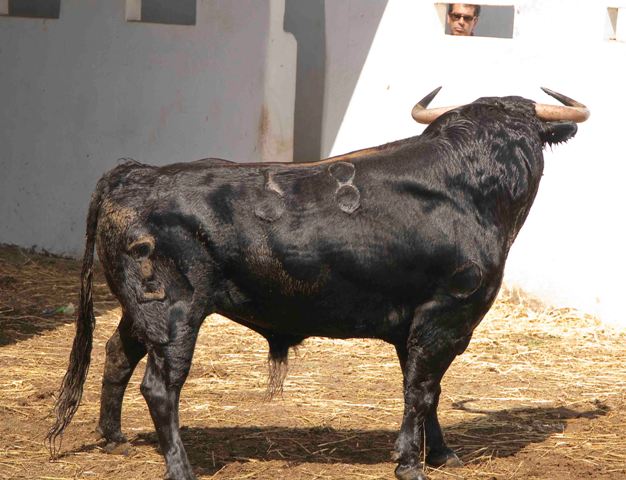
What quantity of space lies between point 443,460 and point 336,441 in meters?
0.63

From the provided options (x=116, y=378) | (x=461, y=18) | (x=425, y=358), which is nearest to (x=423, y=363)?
(x=425, y=358)

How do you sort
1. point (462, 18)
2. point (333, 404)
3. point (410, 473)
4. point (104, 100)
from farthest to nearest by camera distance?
point (104, 100)
point (462, 18)
point (333, 404)
point (410, 473)

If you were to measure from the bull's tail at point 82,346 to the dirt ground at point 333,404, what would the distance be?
23 cm

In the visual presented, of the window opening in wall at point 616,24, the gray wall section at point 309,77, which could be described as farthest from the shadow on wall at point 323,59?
the window opening in wall at point 616,24

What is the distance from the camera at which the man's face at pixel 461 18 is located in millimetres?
9836

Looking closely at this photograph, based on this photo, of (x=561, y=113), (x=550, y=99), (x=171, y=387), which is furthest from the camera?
(x=550, y=99)

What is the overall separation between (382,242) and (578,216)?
407cm

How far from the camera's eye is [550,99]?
9039 millimetres

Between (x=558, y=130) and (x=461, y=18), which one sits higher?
(x=461, y=18)

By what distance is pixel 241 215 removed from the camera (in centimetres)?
541

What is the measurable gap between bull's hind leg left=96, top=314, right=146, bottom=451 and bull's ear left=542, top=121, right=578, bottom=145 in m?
2.19

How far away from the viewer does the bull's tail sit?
5.68 meters

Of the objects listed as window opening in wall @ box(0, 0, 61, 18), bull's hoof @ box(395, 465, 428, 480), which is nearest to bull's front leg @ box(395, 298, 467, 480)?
bull's hoof @ box(395, 465, 428, 480)

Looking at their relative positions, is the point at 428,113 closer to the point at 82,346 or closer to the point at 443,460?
the point at 443,460
